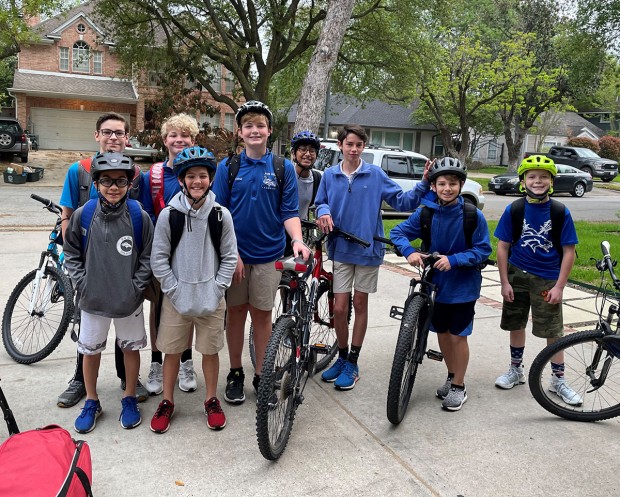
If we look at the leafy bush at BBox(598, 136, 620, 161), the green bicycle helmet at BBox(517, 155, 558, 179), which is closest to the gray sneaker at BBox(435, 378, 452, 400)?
the green bicycle helmet at BBox(517, 155, 558, 179)

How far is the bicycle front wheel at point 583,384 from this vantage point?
3580 millimetres

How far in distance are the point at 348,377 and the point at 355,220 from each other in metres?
1.14

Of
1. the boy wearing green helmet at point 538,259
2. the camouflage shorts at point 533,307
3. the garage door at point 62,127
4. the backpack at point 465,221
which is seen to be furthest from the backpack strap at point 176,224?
the garage door at point 62,127

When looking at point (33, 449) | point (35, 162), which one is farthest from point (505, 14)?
point (33, 449)

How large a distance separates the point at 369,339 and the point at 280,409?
2.13m

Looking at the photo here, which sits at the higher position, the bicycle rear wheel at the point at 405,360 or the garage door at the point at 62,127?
the garage door at the point at 62,127

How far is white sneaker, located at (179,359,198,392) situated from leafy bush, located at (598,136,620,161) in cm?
4371

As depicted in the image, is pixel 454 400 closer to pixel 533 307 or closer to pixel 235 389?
pixel 533 307

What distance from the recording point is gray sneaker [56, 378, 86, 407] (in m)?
3.56

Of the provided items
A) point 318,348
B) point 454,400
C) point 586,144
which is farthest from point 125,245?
point 586,144

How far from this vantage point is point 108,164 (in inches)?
122

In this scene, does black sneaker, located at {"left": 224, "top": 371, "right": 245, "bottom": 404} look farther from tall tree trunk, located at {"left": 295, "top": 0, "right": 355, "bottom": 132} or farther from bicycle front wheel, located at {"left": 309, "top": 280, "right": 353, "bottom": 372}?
tall tree trunk, located at {"left": 295, "top": 0, "right": 355, "bottom": 132}

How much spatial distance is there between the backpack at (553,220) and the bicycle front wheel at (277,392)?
1.79 meters

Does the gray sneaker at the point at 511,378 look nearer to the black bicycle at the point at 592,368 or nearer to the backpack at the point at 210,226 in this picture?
the black bicycle at the point at 592,368
